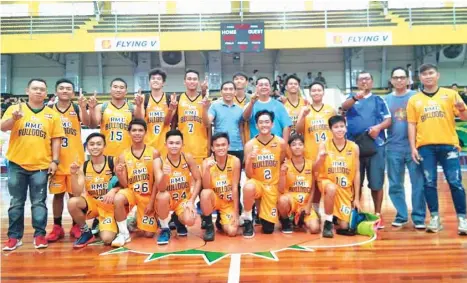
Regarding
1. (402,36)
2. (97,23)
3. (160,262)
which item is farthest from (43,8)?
(160,262)

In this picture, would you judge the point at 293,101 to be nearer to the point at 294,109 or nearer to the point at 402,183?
the point at 294,109

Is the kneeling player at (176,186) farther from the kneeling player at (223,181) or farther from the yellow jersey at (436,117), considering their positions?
the yellow jersey at (436,117)

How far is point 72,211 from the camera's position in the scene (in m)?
3.53

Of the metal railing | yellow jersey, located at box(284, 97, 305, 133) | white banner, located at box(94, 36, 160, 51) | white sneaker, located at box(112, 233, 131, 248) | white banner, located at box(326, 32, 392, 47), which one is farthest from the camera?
the metal railing

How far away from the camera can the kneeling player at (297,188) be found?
371 centimetres

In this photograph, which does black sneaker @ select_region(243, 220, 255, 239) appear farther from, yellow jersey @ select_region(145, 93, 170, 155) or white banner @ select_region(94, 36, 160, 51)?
white banner @ select_region(94, 36, 160, 51)

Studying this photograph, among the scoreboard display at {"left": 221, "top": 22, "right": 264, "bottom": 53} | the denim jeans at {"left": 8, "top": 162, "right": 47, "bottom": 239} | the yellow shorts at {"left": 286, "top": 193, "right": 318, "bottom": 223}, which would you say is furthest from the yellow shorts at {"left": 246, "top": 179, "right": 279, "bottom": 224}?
the scoreboard display at {"left": 221, "top": 22, "right": 264, "bottom": 53}

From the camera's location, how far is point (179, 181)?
366 cm

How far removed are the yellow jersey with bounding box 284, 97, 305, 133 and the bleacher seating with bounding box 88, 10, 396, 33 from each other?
959cm

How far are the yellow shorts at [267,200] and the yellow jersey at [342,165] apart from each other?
1.69 feet

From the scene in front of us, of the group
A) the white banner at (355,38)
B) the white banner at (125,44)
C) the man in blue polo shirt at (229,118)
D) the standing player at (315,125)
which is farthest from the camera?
the white banner at (125,44)

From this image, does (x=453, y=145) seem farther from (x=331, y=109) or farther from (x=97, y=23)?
(x=97, y=23)

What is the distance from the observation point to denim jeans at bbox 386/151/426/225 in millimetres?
3785

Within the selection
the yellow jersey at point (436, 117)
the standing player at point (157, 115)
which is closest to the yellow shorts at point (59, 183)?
the standing player at point (157, 115)
